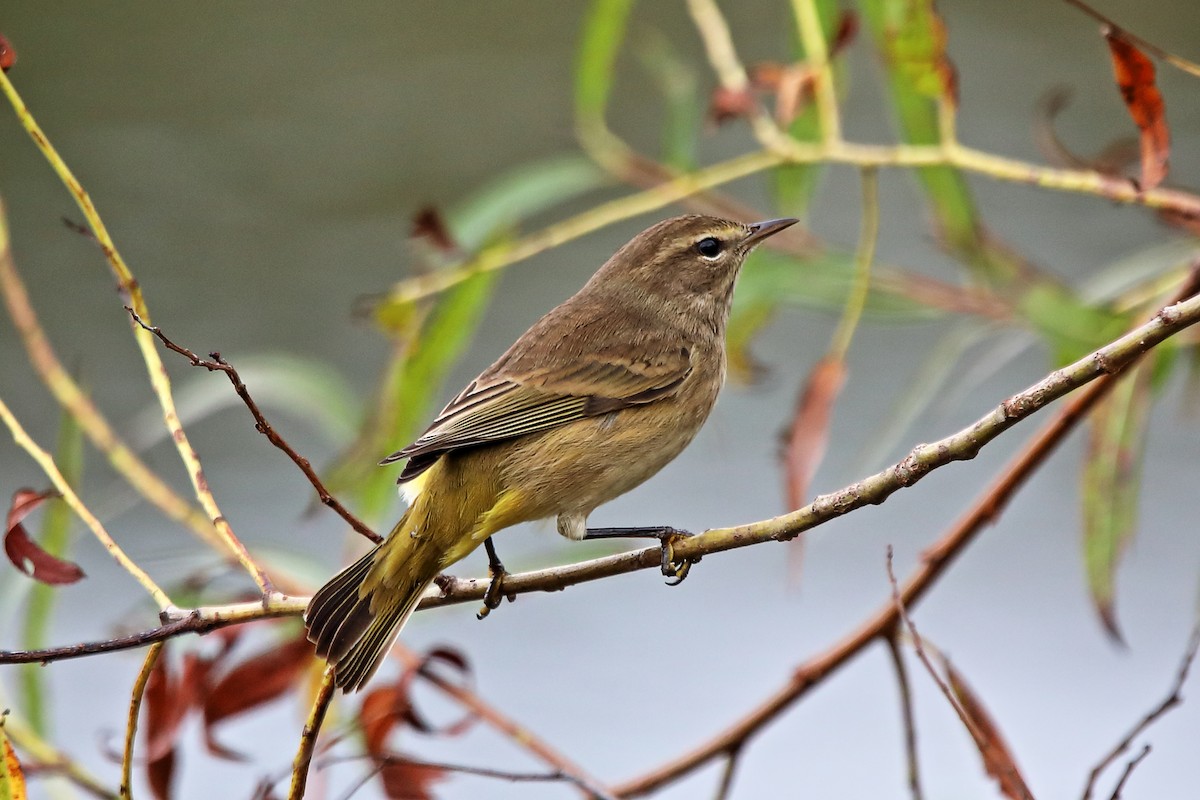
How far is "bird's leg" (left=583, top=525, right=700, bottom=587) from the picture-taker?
88.0 inches

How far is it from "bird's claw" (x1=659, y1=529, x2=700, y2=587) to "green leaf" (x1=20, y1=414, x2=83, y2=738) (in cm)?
111

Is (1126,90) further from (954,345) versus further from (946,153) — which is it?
(954,345)

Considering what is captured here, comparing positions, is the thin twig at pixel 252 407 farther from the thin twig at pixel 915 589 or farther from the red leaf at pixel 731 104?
the red leaf at pixel 731 104

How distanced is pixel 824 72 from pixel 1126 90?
82 centimetres

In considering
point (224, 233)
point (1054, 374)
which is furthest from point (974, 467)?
point (1054, 374)

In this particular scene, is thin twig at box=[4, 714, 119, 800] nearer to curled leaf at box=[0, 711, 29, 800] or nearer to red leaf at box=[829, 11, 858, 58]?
curled leaf at box=[0, 711, 29, 800]

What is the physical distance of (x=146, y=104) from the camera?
278 inches

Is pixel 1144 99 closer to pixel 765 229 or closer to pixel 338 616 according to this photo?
pixel 765 229

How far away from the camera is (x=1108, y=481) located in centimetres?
293

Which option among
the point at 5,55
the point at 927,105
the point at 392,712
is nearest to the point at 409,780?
the point at 392,712

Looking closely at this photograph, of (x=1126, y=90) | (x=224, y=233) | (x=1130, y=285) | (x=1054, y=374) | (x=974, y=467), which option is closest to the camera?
(x=1054, y=374)

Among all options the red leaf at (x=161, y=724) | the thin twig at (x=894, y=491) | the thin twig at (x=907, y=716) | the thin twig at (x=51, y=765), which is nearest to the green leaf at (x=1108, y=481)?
the thin twig at (x=894, y=491)

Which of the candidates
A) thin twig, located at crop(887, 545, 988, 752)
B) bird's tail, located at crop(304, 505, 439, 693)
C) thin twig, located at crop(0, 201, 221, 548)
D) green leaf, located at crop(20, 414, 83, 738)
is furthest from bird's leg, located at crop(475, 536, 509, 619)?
green leaf, located at crop(20, 414, 83, 738)

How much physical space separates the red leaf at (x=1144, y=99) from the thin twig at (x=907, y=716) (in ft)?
2.98
